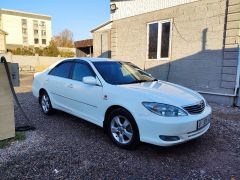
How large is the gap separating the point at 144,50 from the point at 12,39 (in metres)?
56.4

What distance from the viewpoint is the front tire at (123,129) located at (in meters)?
3.49

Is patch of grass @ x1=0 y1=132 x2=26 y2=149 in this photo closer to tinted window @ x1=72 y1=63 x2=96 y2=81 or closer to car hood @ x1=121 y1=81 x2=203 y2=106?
tinted window @ x1=72 y1=63 x2=96 y2=81

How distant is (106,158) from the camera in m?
3.42

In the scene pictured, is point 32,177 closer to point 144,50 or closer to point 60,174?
point 60,174

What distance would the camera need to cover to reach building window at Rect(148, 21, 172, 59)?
8531mm

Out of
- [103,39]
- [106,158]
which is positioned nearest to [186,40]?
[103,39]

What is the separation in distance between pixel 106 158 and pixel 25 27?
63.9 metres

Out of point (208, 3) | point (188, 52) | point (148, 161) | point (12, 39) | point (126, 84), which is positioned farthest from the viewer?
point (12, 39)

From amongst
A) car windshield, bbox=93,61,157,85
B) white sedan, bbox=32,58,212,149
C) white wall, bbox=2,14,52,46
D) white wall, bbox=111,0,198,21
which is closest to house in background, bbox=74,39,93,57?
white wall, bbox=111,0,198,21

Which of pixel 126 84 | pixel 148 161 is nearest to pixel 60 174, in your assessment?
pixel 148 161

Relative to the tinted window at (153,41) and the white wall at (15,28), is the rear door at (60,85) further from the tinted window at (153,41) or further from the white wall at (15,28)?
the white wall at (15,28)

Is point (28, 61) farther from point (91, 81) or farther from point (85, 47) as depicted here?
point (91, 81)

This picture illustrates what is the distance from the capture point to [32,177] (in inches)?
113

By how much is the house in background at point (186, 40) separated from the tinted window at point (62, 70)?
4686mm
